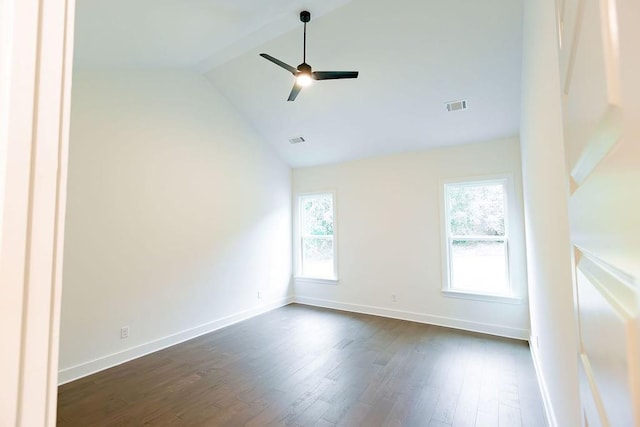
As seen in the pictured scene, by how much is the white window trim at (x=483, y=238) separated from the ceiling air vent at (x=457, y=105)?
1000 millimetres

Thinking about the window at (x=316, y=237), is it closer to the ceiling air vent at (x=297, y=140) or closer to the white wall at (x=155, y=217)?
the white wall at (x=155, y=217)

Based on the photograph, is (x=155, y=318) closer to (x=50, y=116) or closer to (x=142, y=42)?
(x=142, y=42)

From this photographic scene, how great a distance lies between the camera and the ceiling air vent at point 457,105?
136 inches

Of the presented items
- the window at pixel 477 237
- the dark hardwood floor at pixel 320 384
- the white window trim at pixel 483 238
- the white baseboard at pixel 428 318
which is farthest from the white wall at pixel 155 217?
the window at pixel 477 237

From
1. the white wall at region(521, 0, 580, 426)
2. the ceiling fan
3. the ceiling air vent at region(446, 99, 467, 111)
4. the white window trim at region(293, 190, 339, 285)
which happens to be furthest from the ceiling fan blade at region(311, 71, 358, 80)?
the white window trim at region(293, 190, 339, 285)

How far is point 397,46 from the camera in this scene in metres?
2.99

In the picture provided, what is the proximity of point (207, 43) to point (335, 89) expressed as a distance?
153 cm

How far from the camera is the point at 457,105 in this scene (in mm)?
3504

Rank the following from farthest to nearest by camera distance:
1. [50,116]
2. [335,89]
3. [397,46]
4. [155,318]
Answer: [335,89] < [155,318] < [397,46] < [50,116]

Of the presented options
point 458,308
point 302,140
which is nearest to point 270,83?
point 302,140

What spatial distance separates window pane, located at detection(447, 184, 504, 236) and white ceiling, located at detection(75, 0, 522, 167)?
70cm

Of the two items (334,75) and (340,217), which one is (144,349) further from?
(334,75)

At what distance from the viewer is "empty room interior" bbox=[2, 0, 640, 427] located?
1565mm

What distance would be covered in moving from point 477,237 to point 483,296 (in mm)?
784
